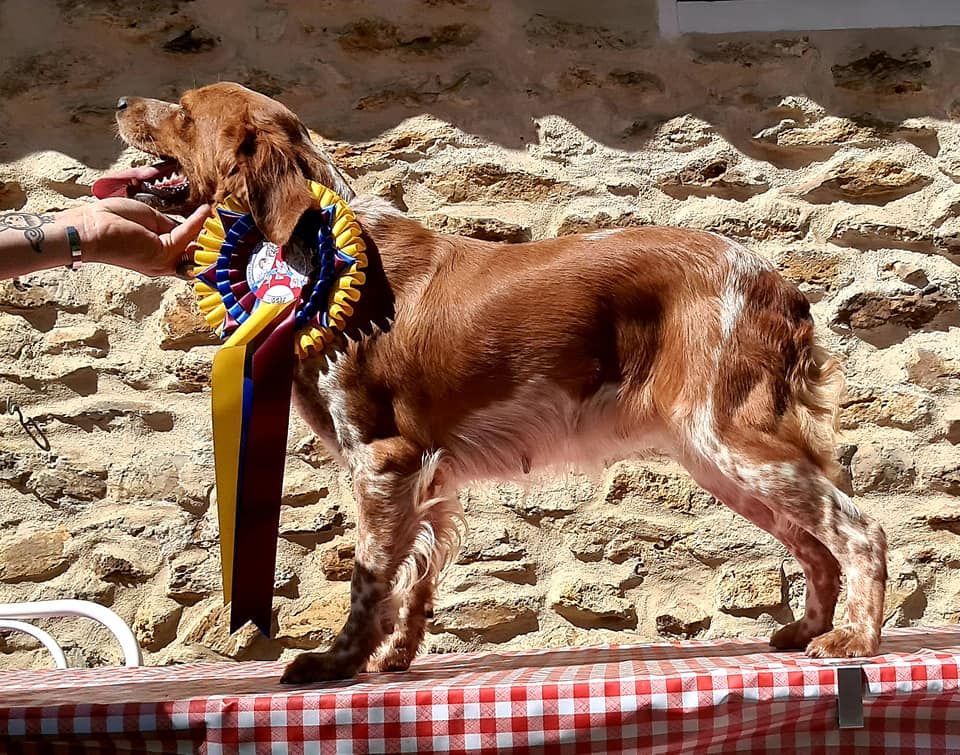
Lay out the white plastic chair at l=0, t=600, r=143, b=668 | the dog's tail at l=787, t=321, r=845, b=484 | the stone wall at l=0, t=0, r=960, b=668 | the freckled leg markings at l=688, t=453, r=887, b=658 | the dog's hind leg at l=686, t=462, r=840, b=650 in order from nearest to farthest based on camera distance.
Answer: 1. the freckled leg markings at l=688, t=453, r=887, b=658
2. the dog's tail at l=787, t=321, r=845, b=484
3. the dog's hind leg at l=686, t=462, r=840, b=650
4. the white plastic chair at l=0, t=600, r=143, b=668
5. the stone wall at l=0, t=0, r=960, b=668

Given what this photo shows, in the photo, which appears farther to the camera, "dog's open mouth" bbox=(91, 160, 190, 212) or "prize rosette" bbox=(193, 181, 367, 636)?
"dog's open mouth" bbox=(91, 160, 190, 212)

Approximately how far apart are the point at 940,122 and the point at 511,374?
2246 millimetres

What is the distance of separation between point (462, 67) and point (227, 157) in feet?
5.38

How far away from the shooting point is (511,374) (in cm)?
194

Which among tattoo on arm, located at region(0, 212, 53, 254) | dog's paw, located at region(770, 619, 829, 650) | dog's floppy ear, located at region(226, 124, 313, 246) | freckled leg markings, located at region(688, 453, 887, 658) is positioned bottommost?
dog's paw, located at region(770, 619, 829, 650)

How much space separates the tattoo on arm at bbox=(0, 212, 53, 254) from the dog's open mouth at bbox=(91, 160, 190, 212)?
0.17 meters

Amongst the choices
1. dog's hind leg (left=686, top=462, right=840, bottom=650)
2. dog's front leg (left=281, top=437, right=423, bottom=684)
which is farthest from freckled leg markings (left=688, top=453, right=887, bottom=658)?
dog's front leg (left=281, top=437, right=423, bottom=684)

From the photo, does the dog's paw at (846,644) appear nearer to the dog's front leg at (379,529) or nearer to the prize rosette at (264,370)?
the dog's front leg at (379,529)

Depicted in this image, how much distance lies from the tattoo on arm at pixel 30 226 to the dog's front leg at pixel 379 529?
0.76 metres

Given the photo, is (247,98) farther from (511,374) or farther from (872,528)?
(872,528)

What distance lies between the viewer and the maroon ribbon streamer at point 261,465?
186 cm

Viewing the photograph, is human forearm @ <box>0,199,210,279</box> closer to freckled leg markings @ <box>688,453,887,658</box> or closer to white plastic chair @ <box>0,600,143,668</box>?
white plastic chair @ <box>0,600,143,668</box>

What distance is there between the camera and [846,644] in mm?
1683

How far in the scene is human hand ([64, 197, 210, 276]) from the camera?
204cm
